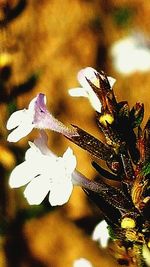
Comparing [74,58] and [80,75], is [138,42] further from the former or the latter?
[80,75]

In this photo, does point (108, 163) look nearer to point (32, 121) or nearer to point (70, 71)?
point (32, 121)

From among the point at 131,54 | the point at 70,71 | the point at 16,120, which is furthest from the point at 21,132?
the point at 70,71

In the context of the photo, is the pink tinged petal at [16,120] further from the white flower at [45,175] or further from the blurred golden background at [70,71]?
the blurred golden background at [70,71]

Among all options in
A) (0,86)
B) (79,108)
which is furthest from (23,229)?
(0,86)

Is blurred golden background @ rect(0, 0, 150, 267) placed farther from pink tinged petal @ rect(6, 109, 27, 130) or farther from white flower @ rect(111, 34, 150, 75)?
A: pink tinged petal @ rect(6, 109, 27, 130)

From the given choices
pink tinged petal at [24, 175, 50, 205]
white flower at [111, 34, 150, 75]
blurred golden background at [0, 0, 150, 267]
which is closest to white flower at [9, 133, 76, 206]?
pink tinged petal at [24, 175, 50, 205]

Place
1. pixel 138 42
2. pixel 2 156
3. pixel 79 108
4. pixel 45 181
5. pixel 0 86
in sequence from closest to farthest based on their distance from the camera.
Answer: pixel 45 181 → pixel 0 86 → pixel 2 156 → pixel 138 42 → pixel 79 108

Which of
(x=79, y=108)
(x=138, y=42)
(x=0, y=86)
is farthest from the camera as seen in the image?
(x=79, y=108)

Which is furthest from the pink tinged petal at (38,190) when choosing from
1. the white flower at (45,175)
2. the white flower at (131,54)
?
the white flower at (131,54)
